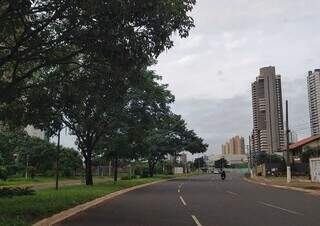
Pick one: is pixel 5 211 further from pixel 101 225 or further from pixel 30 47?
pixel 30 47

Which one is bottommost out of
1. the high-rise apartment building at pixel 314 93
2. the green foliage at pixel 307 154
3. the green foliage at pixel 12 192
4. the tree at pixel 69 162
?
the green foliage at pixel 12 192

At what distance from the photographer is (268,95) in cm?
8312

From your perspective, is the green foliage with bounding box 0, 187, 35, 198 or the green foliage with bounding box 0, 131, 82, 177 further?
the green foliage with bounding box 0, 131, 82, 177

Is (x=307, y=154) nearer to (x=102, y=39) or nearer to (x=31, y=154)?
(x=31, y=154)

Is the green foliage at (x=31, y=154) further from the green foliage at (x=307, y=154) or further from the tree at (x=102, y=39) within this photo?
the tree at (x=102, y=39)

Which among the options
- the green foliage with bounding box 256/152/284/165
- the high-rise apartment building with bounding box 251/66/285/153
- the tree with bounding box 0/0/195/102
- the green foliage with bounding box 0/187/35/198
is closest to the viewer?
the tree with bounding box 0/0/195/102

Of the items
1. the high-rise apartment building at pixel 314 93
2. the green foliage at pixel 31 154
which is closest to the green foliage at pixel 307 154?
the high-rise apartment building at pixel 314 93

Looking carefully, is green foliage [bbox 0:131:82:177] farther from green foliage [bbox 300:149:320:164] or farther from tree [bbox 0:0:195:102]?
tree [bbox 0:0:195:102]

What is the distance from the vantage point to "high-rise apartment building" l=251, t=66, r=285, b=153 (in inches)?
3189

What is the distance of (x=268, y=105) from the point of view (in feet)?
277

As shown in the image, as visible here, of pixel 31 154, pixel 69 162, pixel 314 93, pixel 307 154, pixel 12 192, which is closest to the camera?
pixel 12 192

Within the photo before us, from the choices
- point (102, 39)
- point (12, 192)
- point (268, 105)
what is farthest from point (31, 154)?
point (102, 39)

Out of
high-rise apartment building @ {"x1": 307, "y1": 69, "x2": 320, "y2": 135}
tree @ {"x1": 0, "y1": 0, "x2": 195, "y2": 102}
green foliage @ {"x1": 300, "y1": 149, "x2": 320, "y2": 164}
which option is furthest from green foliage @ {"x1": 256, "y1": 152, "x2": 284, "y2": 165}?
tree @ {"x1": 0, "y1": 0, "x2": 195, "y2": 102}

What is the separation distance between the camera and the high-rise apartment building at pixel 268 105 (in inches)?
3189
